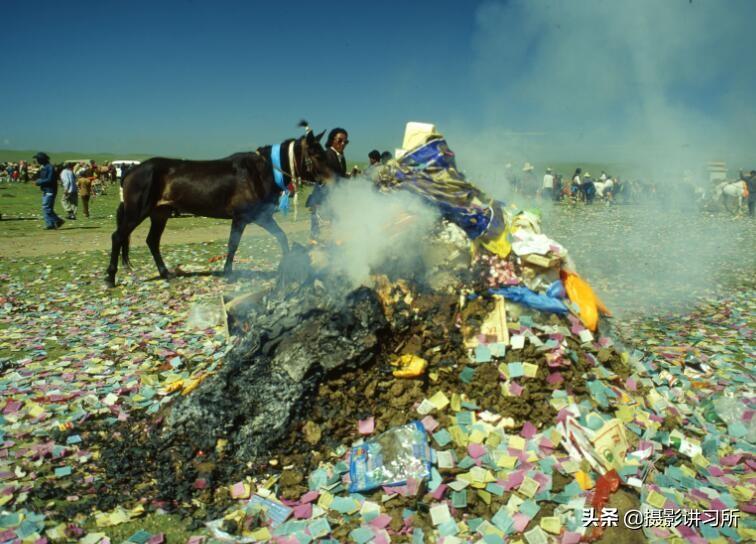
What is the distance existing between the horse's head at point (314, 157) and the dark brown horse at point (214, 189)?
432 mm

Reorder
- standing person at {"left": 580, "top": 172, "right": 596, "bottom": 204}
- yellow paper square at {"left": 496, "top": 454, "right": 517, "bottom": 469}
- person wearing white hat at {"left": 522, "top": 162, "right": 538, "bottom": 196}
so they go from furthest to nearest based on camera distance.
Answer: standing person at {"left": 580, "top": 172, "right": 596, "bottom": 204}
person wearing white hat at {"left": 522, "top": 162, "right": 538, "bottom": 196}
yellow paper square at {"left": 496, "top": 454, "right": 517, "bottom": 469}

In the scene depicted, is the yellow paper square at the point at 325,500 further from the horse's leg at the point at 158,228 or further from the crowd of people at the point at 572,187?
the crowd of people at the point at 572,187

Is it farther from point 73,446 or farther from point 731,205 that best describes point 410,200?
point 731,205

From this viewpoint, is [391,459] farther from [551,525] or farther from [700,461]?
[700,461]

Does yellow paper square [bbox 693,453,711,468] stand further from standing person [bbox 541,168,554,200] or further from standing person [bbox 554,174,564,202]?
standing person [bbox 554,174,564,202]

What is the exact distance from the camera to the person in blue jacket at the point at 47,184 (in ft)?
44.5

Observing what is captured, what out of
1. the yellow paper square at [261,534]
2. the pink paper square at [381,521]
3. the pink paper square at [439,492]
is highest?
the pink paper square at [439,492]

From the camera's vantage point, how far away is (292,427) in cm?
383

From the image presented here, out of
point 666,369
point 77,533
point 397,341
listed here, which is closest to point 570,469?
point 397,341

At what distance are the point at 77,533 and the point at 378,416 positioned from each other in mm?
1993

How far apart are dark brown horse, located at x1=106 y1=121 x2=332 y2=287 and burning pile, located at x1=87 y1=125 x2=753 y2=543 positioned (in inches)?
129

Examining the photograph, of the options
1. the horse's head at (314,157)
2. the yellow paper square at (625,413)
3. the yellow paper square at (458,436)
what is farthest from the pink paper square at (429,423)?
the horse's head at (314,157)

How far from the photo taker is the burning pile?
3287 millimetres

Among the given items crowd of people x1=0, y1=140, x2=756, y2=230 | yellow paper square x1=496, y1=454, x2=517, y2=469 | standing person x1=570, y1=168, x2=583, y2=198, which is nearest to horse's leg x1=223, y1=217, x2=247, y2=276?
crowd of people x1=0, y1=140, x2=756, y2=230
